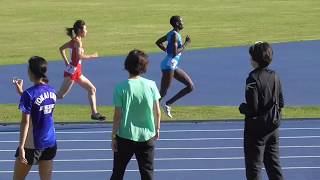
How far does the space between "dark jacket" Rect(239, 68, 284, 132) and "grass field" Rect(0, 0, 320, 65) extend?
47.6 feet

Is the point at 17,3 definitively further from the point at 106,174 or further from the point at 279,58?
the point at 106,174

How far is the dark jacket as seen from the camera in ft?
30.4

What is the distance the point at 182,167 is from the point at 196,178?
0.61 metres

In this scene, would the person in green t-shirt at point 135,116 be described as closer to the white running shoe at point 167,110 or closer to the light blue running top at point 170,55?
the white running shoe at point 167,110

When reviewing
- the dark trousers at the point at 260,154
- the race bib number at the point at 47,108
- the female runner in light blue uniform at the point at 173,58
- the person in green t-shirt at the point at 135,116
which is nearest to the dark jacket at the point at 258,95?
the dark trousers at the point at 260,154

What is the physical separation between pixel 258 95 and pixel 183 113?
697 cm

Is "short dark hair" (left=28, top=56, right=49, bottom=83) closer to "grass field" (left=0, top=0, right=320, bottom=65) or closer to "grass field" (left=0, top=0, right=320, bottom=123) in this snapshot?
"grass field" (left=0, top=0, right=320, bottom=123)

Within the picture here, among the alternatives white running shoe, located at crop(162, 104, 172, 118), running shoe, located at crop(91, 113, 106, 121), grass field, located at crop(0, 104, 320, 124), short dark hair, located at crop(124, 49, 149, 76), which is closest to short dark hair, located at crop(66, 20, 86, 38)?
running shoe, located at crop(91, 113, 106, 121)

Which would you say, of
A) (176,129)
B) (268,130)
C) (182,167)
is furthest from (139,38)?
(268,130)

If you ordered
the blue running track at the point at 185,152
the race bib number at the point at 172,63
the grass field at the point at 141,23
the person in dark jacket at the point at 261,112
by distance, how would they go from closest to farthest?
1. the person in dark jacket at the point at 261,112
2. the blue running track at the point at 185,152
3. the race bib number at the point at 172,63
4. the grass field at the point at 141,23

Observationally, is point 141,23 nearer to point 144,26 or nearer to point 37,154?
point 144,26

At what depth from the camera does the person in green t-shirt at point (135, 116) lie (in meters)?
9.05

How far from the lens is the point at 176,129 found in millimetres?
14680

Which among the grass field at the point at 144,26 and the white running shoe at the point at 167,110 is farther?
the grass field at the point at 144,26
